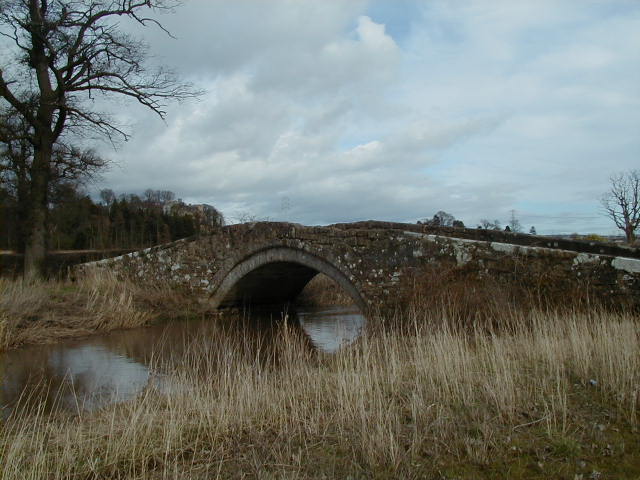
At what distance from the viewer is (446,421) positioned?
339 cm

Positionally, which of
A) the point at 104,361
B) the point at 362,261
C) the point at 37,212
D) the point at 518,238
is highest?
the point at 37,212

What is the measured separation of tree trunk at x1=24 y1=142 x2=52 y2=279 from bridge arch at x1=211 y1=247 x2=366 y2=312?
4.77 metres

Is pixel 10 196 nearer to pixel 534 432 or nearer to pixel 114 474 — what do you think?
pixel 114 474

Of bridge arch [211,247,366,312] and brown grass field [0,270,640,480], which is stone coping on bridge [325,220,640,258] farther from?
brown grass field [0,270,640,480]

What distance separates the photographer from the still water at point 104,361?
5438 mm

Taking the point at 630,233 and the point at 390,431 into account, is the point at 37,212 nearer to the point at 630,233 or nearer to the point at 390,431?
the point at 390,431

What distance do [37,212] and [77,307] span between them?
3558 mm

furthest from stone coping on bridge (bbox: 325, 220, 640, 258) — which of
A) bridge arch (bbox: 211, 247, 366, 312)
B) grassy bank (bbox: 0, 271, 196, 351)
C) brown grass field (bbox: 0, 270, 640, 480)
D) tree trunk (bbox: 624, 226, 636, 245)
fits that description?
grassy bank (bbox: 0, 271, 196, 351)

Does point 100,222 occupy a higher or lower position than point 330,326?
higher

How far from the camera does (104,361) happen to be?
7629 mm

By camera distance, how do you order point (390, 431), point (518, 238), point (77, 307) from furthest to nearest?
point (77, 307) → point (518, 238) → point (390, 431)

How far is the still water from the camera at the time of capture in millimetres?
5438

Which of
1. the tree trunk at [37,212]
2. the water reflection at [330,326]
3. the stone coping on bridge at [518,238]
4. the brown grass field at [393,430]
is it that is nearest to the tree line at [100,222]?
the tree trunk at [37,212]

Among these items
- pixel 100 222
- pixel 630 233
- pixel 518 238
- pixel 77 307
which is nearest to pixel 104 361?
pixel 77 307
